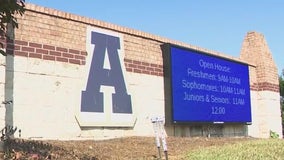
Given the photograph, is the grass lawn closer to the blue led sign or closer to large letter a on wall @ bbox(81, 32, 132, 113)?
large letter a on wall @ bbox(81, 32, 132, 113)

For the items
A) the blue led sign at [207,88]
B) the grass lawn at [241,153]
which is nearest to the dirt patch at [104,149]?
the grass lawn at [241,153]

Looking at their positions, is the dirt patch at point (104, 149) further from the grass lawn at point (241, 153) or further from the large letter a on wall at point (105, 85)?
the large letter a on wall at point (105, 85)

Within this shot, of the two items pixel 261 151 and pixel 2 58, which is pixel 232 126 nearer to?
pixel 261 151

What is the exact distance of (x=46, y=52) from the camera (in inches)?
466

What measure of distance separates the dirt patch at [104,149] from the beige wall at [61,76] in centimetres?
73

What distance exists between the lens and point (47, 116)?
11680 mm

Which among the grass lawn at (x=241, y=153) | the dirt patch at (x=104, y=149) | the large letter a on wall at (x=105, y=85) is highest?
the large letter a on wall at (x=105, y=85)

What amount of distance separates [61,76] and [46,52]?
71 centimetres

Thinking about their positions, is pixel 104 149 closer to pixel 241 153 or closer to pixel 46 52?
pixel 46 52

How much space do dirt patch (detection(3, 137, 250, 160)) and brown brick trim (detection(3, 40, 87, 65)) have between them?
2103 mm

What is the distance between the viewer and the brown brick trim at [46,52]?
11147 millimetres

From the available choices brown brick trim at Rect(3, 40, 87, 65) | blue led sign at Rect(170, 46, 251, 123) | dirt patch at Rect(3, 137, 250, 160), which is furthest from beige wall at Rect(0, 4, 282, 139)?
dirt patch at Rect(3, 137, 250, 160)

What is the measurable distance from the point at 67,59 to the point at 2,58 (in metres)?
2.20

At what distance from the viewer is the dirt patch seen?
834 centimetres
